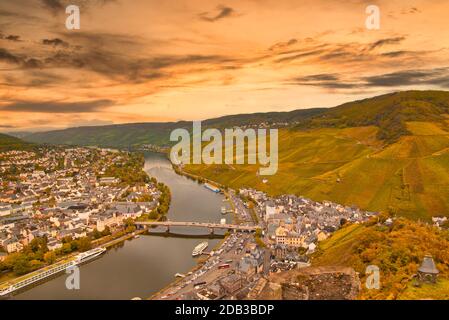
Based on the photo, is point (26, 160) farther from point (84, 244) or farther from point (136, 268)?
point (136, 268)

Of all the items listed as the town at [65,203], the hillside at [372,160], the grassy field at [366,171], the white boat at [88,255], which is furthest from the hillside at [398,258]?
the town at [65,203]

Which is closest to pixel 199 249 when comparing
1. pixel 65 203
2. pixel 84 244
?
pixel 84 244

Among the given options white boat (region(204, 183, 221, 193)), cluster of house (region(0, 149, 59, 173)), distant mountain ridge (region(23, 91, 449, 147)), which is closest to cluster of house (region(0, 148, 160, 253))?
cluster of house (region(0, 149, 59, 173))

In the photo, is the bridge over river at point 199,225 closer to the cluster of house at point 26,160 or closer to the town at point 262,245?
the town at point 262,245

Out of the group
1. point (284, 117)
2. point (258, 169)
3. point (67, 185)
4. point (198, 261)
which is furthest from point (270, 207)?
point (284, 117)

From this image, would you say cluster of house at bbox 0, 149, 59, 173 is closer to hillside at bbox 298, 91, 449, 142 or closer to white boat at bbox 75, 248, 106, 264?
white boat at bbox 75, 248, 106, 264
